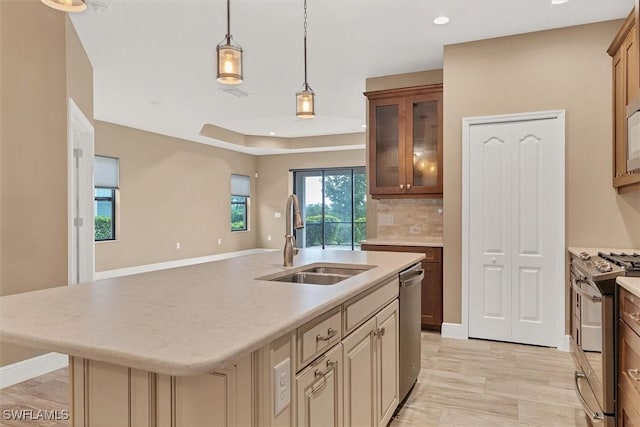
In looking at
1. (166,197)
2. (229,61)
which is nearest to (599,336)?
(229,61)

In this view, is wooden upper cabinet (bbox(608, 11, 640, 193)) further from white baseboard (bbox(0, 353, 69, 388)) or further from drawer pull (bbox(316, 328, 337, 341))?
white baseboard (bbox(0, 353, 69, 388))

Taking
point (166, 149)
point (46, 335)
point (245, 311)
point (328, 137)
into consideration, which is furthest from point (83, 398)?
point (328, 137)

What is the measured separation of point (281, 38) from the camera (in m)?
3.88

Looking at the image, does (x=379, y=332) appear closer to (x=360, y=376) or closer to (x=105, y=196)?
(x=360, y=376)

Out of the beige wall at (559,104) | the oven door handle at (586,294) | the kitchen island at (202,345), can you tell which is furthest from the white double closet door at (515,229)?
the kitchen island at (202,345)

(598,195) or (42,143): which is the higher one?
(42,143)

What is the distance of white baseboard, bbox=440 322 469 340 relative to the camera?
157 inches

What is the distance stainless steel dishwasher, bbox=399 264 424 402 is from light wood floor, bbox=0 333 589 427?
19 centimetres

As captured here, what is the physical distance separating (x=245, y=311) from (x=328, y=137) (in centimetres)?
876

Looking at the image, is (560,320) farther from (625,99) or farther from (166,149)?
(166,149)

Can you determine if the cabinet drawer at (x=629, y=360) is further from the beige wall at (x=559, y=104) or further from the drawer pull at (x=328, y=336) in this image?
the beige wall at (x=559, y=104)

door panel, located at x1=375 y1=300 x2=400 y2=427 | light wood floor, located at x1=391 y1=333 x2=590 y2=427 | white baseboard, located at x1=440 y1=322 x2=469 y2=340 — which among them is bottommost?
light wood floor, located at x1=391 y1=333 x2=590 y2=427

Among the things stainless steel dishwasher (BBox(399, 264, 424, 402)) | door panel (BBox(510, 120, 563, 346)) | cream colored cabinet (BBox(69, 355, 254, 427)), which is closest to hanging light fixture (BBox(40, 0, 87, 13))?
cream colored cabinet (BBox(69, 355, 254, 427))

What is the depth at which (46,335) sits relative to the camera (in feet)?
3.52
